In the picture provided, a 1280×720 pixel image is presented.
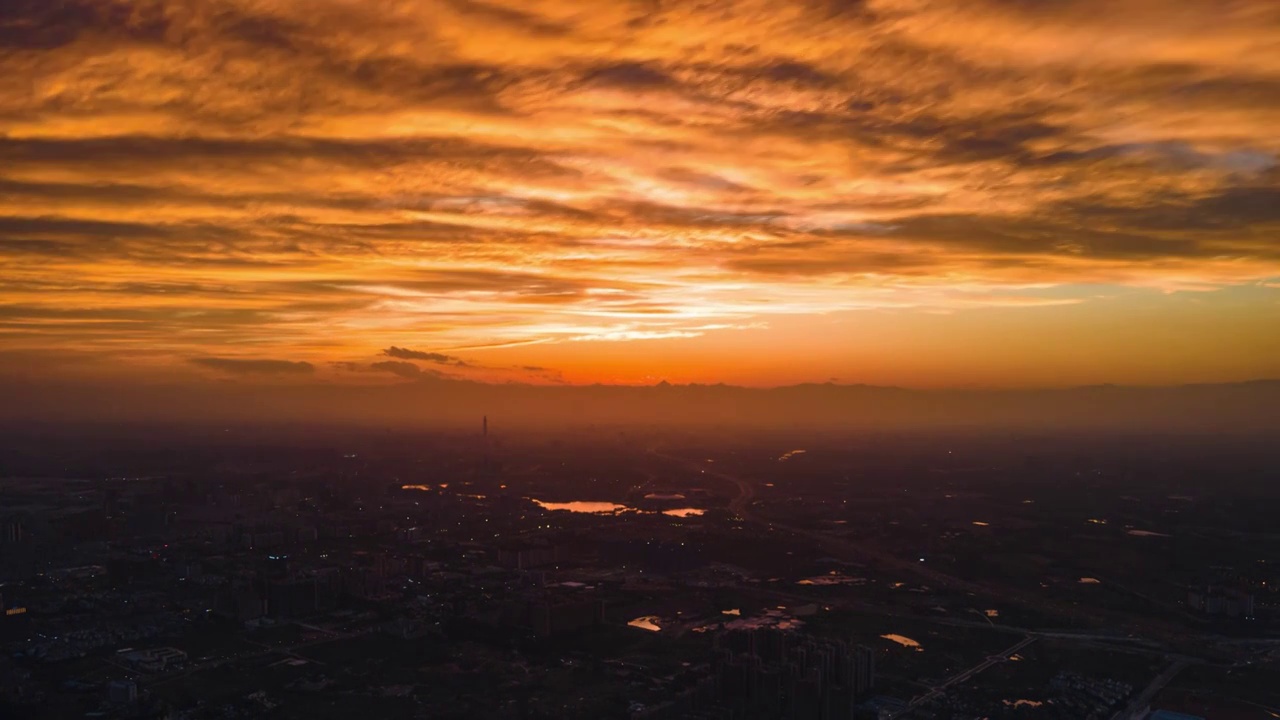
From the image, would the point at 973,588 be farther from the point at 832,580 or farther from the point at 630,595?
the point at 630,595

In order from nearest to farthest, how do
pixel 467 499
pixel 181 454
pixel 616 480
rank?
pixel 467 499 → pixel 616 480 → pixel 181 454

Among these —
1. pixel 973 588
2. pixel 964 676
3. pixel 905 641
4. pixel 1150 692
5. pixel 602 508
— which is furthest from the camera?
pixel 602 508

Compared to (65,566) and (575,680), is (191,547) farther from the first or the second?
(575,680)

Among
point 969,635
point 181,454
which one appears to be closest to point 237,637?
point 969,635

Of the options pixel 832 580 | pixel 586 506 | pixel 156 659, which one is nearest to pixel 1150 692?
pixel 832 580

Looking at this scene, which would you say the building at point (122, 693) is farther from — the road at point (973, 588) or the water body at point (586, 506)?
the water body at point (586, 506)

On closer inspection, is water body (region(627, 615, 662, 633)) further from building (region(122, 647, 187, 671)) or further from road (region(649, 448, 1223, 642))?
building (region(122, 647, 187, 671))
